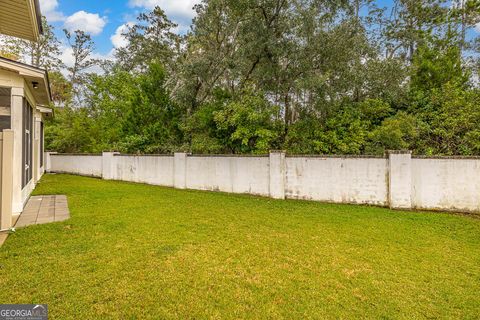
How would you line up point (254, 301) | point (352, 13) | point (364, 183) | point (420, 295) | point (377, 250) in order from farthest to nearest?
point (352, 13) < point (364, 183) < point (377, 250) < point (420, 295) < point (254, 301)

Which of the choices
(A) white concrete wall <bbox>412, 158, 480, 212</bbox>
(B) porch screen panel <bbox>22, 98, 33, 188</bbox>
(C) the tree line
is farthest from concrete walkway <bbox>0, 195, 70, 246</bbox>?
(A) white concrete wall <bbox>412, 158, 480, 212</bbox>

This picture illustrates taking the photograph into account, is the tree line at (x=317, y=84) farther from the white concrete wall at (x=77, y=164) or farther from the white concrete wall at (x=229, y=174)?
the white concrete wall at (x=77, y=164)

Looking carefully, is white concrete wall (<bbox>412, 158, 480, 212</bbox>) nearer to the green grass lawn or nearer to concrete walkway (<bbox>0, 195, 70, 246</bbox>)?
the green grass lawn

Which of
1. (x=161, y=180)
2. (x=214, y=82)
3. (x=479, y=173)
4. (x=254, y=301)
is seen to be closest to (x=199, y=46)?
(x=214, y=82)

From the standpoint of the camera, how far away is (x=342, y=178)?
8383mm

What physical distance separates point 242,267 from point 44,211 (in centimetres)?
548

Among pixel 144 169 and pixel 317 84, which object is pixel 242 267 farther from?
pixel 144 169

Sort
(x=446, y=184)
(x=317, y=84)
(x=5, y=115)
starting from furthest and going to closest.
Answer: (x=317, y=84)
(x=446, y=184)
(x=5, y=115)

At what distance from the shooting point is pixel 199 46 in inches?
518

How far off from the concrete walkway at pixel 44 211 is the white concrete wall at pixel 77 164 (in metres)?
7.00

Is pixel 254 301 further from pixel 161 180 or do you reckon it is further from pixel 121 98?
pixel 121 98

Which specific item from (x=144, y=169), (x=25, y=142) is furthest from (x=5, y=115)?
(x=144, y=169)

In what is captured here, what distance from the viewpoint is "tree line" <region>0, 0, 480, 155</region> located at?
31.3 ft

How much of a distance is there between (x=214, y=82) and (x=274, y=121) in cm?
396
